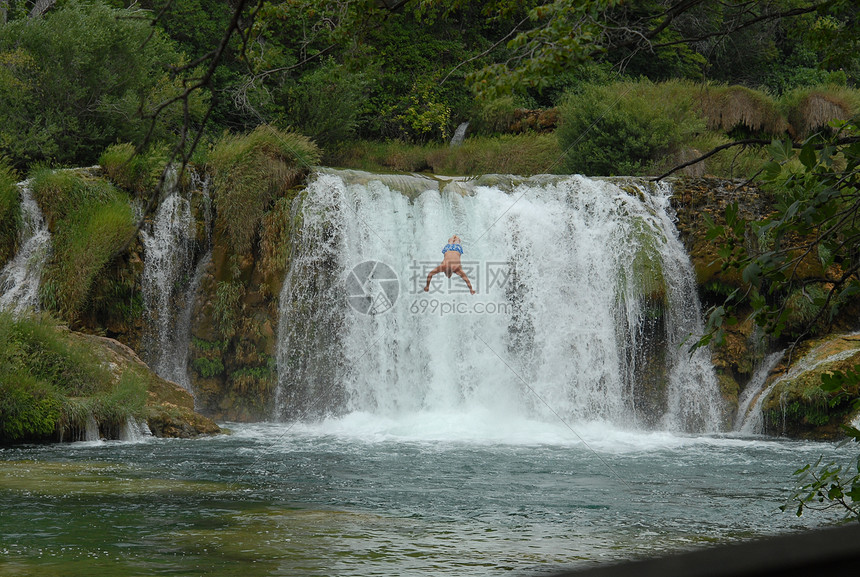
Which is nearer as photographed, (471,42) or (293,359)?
(293,359)

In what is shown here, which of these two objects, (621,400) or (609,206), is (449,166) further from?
(621,400)

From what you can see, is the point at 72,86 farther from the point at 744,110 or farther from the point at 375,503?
the point at 744,110

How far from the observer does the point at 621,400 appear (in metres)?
15.2

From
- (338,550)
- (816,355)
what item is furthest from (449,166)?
(338,550)

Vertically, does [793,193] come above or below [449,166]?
below

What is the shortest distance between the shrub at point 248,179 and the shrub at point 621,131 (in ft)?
25.6

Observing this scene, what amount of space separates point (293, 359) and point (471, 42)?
1697cm

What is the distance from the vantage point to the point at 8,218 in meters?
14.6

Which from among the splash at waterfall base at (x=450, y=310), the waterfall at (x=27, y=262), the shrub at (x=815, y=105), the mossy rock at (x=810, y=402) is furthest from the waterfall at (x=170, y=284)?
the shrub at (x=815, y=105)

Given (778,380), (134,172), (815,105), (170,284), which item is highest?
(815,105)

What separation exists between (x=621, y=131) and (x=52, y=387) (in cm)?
1444

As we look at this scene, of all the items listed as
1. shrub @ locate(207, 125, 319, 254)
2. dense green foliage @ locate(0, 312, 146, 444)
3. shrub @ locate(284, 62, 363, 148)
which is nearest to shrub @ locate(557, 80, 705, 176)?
shrub @ locate(284, 62, 363, 148)

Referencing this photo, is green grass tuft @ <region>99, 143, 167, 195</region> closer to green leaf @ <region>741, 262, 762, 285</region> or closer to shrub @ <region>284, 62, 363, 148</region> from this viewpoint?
shrub @ <region>284, 62, 363, 148</region>

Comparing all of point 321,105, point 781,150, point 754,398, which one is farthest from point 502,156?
point 781,150
